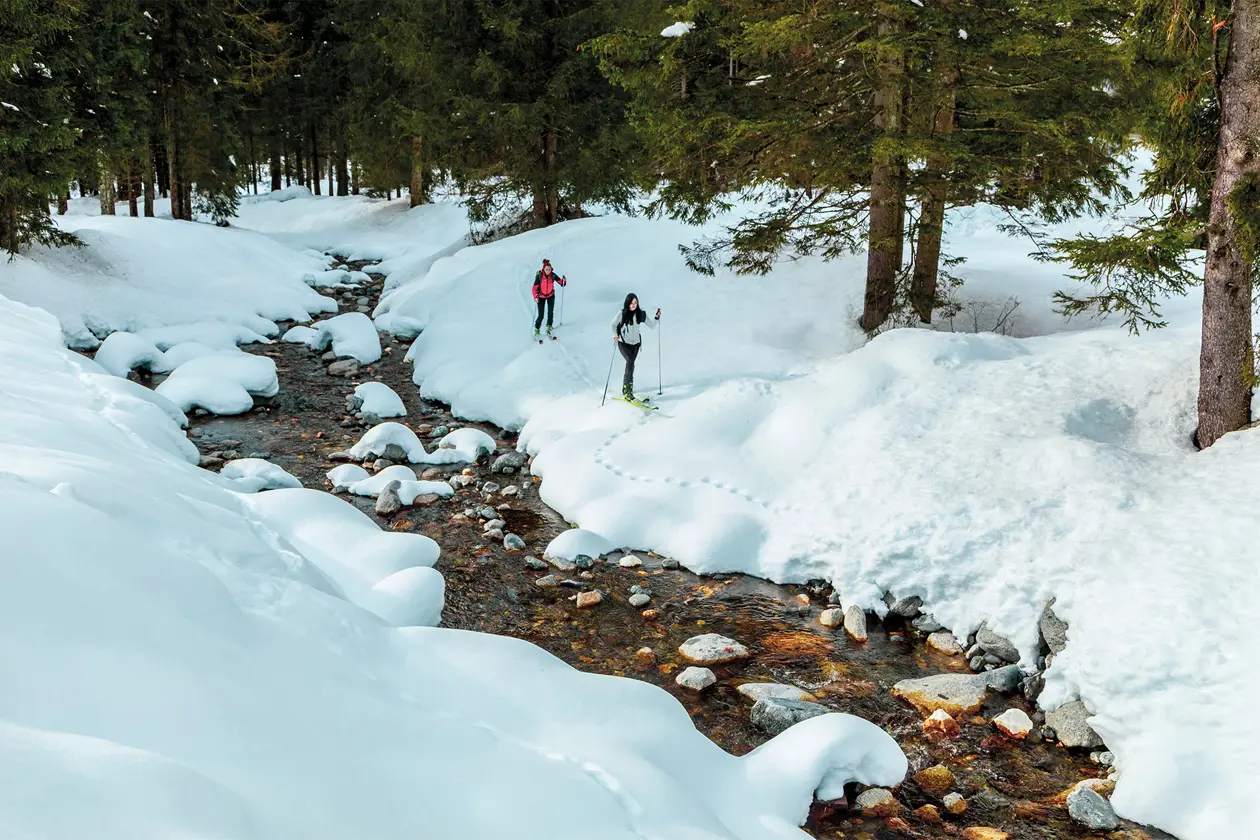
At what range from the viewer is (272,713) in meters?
3.67

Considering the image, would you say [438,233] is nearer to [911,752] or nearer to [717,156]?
[717,156]

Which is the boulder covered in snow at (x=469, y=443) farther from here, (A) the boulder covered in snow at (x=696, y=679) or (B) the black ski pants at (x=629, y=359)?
(A) the boulder covered in snow at (x=696, y=679)

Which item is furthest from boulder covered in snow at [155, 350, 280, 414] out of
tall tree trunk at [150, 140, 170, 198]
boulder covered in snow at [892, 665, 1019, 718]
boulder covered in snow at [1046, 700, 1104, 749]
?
tall tree trunk at [150, 140, 170, 198]

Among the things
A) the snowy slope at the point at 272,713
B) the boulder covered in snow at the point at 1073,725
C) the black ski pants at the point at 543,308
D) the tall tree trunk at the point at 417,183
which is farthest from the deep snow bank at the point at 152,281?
the boulder covered in snow at the point at 1073,725

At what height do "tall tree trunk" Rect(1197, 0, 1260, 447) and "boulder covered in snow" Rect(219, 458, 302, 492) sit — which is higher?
"tall tree trunk" Rect(1197, 0, 1260, 447)

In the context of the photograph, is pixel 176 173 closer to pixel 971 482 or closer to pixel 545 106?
pixel 545 106

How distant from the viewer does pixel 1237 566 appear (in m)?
6.54

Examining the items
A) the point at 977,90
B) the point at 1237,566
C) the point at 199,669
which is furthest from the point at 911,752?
the point at 977,90

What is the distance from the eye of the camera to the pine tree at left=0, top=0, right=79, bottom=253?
50.4 feet

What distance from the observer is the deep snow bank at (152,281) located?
17766mm

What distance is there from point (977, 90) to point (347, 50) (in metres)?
28.2

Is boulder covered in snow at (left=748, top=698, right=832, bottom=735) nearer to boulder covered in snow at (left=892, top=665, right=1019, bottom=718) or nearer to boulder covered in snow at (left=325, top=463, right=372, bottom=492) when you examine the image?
boulder covered in snow at (left=892, top=665, right=1019, bottom=718)

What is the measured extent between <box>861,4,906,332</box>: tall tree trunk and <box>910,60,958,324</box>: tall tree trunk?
36 cm

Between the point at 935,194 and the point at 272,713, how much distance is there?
1113 cm
